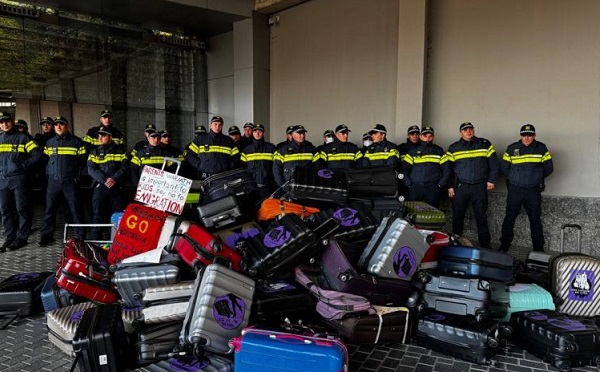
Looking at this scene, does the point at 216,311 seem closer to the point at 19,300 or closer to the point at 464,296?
the point at 464,296

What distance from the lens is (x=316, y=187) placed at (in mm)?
4715

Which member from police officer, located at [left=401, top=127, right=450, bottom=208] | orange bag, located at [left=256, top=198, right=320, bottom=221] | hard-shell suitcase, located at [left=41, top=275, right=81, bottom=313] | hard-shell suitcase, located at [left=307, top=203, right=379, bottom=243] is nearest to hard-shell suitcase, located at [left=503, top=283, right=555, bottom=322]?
hard-shell suitcase, located at [left=307, top=203, right=379, bottom=243]

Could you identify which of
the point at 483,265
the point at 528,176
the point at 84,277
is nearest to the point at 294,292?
the point at 483,265

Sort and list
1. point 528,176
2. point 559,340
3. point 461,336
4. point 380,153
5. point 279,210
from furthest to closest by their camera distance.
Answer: point 380,153 < point 528,176 < point 279,210 < point 461,336 < point 559,340

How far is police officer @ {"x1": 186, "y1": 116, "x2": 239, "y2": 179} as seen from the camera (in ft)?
25.7

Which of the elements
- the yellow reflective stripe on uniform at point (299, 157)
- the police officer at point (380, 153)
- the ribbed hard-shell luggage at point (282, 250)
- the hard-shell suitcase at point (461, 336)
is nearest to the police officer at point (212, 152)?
the yellow reflective stripe on uniform at point (299, 157)

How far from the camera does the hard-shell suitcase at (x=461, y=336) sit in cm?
328

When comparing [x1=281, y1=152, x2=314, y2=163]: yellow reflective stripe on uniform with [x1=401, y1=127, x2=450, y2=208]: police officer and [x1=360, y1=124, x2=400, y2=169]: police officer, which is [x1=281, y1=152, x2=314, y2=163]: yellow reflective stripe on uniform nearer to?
[x1=360, y1=124, x2=400, y2=169]: police officer

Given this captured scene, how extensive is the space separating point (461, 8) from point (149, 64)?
8.64m

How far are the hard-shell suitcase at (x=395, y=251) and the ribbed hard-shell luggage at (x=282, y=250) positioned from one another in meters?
0.46

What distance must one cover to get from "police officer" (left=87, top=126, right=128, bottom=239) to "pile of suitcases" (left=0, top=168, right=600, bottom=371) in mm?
2374

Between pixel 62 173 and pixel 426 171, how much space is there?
5564 millimetres

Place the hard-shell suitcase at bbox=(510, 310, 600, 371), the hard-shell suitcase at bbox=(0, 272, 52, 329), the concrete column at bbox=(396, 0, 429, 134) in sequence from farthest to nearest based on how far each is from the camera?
the concrete column at bbox=(396, 0, 429, 134)
the hard-shell suitcase at bbox=(0, 272, 52, 329)
the hard-shell suitcase at bbox=(510, 310, 600, 371)

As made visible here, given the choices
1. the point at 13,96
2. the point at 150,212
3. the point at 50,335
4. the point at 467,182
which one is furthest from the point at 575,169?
the point at 13,96
